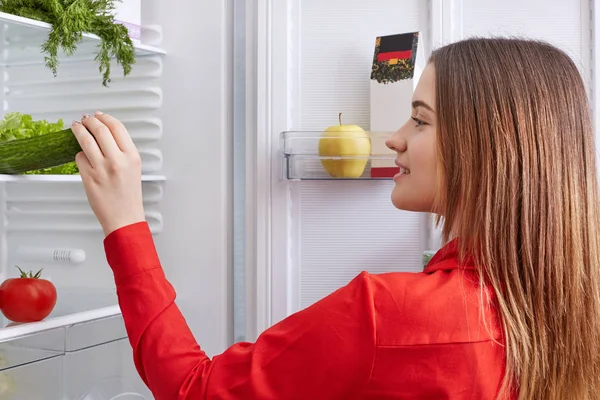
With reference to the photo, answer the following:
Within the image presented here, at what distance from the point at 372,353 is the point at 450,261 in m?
0.17

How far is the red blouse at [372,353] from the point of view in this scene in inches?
32.0

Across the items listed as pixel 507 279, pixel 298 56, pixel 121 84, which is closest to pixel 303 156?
pixel 298 56

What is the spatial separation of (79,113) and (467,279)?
44.2 inches

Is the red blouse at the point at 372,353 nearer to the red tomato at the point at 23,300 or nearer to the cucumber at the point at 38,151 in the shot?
the cucumber at the point at 38,151

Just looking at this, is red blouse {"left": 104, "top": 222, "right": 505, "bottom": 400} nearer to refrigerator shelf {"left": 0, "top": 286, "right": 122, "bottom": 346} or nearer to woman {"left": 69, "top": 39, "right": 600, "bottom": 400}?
woman {"left": 69, "top": 39, "right": 600, "bottom": 400}

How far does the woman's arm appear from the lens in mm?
824

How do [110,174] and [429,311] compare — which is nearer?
[429,311]

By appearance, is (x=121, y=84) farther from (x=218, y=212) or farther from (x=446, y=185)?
(x=446, y=185)

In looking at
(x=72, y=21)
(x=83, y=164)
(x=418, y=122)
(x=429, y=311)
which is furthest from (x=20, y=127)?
(x=429, y=311)

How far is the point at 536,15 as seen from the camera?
1516mm

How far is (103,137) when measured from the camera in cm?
101

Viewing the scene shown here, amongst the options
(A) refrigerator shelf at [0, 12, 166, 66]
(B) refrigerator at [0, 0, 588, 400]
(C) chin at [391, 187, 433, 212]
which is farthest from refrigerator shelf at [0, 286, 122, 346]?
(C) chin at [391, 187, 433, 212]

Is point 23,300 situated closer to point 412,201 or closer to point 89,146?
point 89,146

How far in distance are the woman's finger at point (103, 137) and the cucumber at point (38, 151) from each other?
0.16 feet
